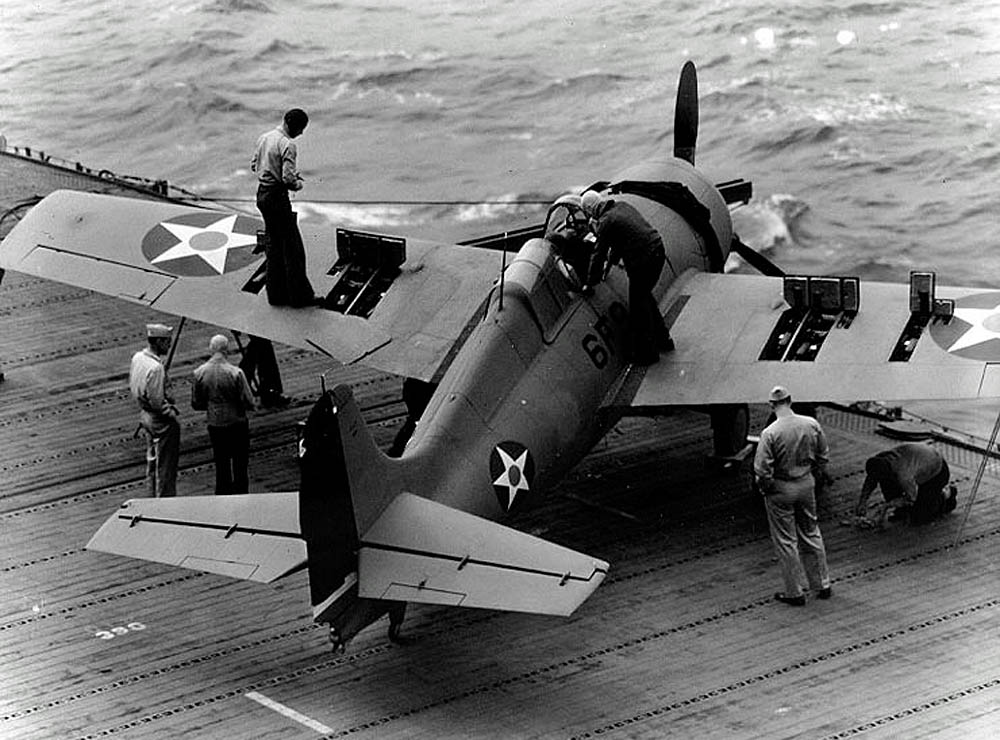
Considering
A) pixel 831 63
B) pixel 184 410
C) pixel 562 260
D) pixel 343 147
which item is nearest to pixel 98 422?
pixel 184 410

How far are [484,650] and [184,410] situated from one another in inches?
205

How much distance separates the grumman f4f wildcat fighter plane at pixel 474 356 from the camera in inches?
396

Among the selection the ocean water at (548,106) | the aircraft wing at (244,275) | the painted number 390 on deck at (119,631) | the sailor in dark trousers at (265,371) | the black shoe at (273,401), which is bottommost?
the ocean water at (548,106)

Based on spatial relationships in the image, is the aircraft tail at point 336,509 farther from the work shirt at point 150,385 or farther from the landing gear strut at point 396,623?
the work shirt at point 150,385

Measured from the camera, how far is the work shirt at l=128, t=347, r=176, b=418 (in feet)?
40.9

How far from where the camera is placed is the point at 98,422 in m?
15.1

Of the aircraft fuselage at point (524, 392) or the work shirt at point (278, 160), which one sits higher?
the work shirt at point (278, 160)

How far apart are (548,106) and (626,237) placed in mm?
25798

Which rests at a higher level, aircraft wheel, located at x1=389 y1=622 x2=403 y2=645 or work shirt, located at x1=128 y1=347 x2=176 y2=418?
work shirt, located at x1=128 y1=347 x2=176 y2=418

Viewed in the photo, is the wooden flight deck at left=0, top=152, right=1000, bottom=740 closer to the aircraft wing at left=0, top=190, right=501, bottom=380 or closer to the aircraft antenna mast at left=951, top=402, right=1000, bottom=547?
the aircraft antenna mast at left=951, top=402, right=1000, bottom=547

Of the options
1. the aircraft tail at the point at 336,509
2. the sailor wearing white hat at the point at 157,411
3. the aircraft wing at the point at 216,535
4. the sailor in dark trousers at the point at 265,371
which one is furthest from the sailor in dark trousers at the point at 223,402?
the aircraft tail at the point at 336,509

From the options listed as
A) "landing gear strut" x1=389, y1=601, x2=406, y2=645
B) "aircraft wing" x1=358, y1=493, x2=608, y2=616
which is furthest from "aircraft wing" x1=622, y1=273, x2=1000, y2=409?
"aircraft wing" x1=358, y1=493, x2=608, y2=616

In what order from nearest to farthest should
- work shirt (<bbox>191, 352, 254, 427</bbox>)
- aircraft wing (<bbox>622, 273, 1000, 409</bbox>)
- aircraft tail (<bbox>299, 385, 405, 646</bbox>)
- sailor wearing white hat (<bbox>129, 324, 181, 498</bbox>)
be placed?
1. aircraft tail (<bbox>299, 385, 405, 646</bbox>)
2. aircraft wing (<bbox>622, 273, 1000, 409</bbox>)
3. sailor wearing white hat (<bbox>129, 324, 181, 498</bbox>)
4. work shirt (<bbox>191, 352, 254, 427</bbox>)

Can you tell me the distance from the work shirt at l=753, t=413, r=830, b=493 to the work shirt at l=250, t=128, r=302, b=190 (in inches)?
155
